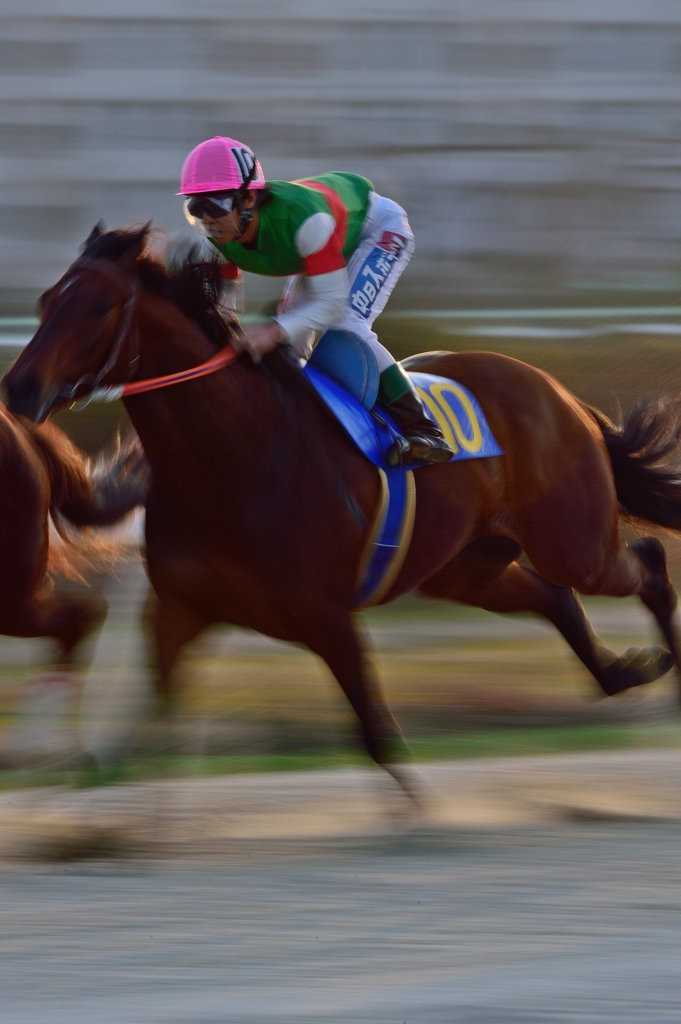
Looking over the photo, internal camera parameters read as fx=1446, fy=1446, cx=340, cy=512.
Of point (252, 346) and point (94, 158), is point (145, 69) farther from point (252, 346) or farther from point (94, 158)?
point (252, 346)

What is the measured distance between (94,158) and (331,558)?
41.5 ft

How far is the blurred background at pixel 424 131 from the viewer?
45.4 feet

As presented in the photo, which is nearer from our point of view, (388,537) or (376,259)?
(388,537)

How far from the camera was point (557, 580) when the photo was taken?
445 centimetres

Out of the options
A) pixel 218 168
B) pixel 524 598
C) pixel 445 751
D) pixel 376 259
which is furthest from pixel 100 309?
pixel 445 751

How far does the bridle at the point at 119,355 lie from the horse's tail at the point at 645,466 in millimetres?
1819

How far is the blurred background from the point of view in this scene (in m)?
13.9

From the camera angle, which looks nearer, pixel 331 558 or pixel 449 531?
pixel 331 558

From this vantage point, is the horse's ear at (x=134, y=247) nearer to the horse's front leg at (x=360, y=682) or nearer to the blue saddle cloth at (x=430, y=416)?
the blue saddle cloth at (x=430, y=416)

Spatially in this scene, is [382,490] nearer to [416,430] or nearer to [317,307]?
[416,430]

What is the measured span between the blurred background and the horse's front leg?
26.1 ft

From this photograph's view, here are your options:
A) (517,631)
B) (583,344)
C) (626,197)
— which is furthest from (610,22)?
(517,631)

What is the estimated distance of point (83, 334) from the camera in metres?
3.35

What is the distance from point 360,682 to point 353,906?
69 centimetres
